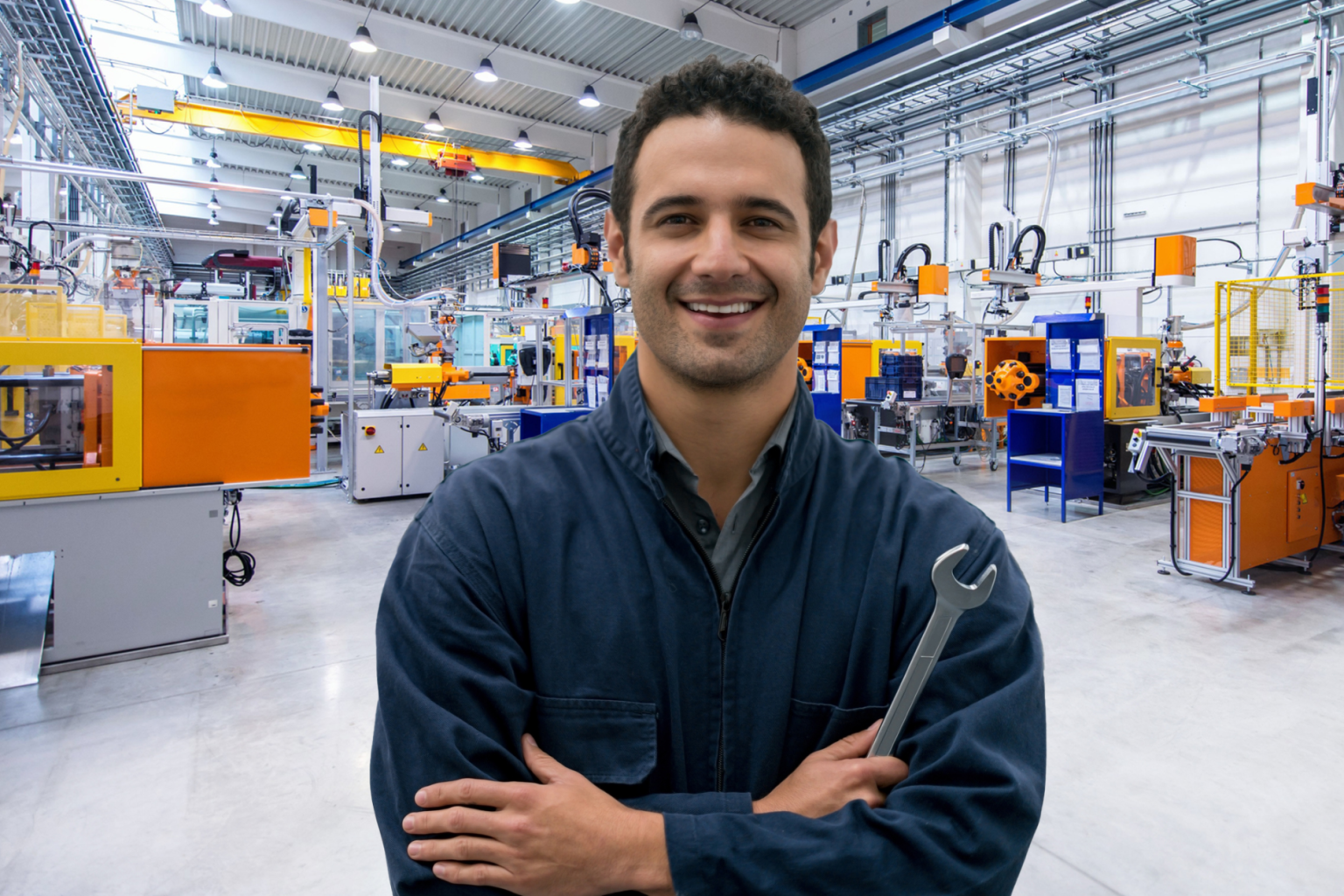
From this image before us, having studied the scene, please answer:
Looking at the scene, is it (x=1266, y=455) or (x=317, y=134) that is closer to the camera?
(x=1266, y=455)

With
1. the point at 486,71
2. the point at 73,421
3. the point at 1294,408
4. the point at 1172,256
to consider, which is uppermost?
the point at 486,71

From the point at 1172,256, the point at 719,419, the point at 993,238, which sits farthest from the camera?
the point at 993,238

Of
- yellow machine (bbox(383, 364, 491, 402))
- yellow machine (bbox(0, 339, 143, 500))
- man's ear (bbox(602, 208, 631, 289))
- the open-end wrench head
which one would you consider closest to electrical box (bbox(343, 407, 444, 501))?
yellow machine (bbox(383, 364, 491, 402))

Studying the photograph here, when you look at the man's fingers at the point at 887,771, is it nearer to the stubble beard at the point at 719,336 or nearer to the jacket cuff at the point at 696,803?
the jacket cuff at the point at 696,803

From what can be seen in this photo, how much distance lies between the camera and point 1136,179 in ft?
27.9

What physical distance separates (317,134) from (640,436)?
13.1 meters

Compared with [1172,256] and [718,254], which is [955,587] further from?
[1172,256]

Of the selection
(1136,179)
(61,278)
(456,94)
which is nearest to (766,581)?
(61,278)

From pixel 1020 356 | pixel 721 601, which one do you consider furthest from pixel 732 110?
pixel 1020 356

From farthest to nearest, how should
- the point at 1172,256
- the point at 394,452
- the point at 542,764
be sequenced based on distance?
1. the point at 394,452
2. the point at 1172,256
3. the point at 542,764

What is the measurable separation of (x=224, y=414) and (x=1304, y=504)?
19.7 ft

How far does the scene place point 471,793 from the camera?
2.49 feet

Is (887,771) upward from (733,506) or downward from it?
downward

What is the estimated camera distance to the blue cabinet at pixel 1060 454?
5.86m
